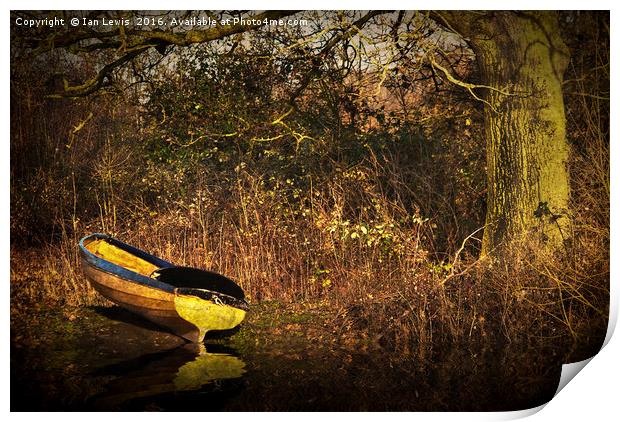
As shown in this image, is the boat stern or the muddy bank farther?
the boat stern

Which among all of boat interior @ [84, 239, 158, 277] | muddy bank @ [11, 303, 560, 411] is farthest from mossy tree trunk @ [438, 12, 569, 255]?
boat interior @ [84, 239, 158, 277]

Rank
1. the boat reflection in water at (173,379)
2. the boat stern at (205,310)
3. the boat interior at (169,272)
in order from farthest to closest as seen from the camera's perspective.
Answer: the boat interior at (169,272), the boat stern at (205,310), the boat reflection in water at (173,379)

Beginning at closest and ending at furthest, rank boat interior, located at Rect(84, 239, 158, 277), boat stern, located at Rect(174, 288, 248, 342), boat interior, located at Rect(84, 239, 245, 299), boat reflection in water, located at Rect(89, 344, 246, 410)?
boat reflection in water, located at Rect(89, 344, 246, 410), boat stern, located at Rect(174, 288, 248, 342), boat interior, located at Rect(84, 239, 245, 299), boat interior, located at Rect(84, 239, 158, 277)

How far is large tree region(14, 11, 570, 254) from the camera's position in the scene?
261 inches

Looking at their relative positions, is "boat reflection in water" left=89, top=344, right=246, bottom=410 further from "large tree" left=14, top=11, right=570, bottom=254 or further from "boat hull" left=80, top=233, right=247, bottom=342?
"large tree" left=14, top=11, right=570, bottom=254

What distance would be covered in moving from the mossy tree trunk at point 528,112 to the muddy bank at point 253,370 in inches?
38.5

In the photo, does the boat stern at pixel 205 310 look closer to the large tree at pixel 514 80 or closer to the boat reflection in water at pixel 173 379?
the boat reflection in water at pixel 173 379

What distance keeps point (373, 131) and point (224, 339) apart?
6.35 feet

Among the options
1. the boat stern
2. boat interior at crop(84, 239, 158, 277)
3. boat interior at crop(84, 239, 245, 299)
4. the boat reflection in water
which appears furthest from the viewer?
boat interior at crop(84, 239, 158, 277)

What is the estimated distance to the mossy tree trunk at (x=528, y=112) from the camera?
666cm

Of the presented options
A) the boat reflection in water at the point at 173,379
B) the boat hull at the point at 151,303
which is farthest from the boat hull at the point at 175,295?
the boat reflection in water at the point at 173,379

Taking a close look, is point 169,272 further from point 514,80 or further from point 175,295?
point 514,80

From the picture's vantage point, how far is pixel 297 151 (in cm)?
680
